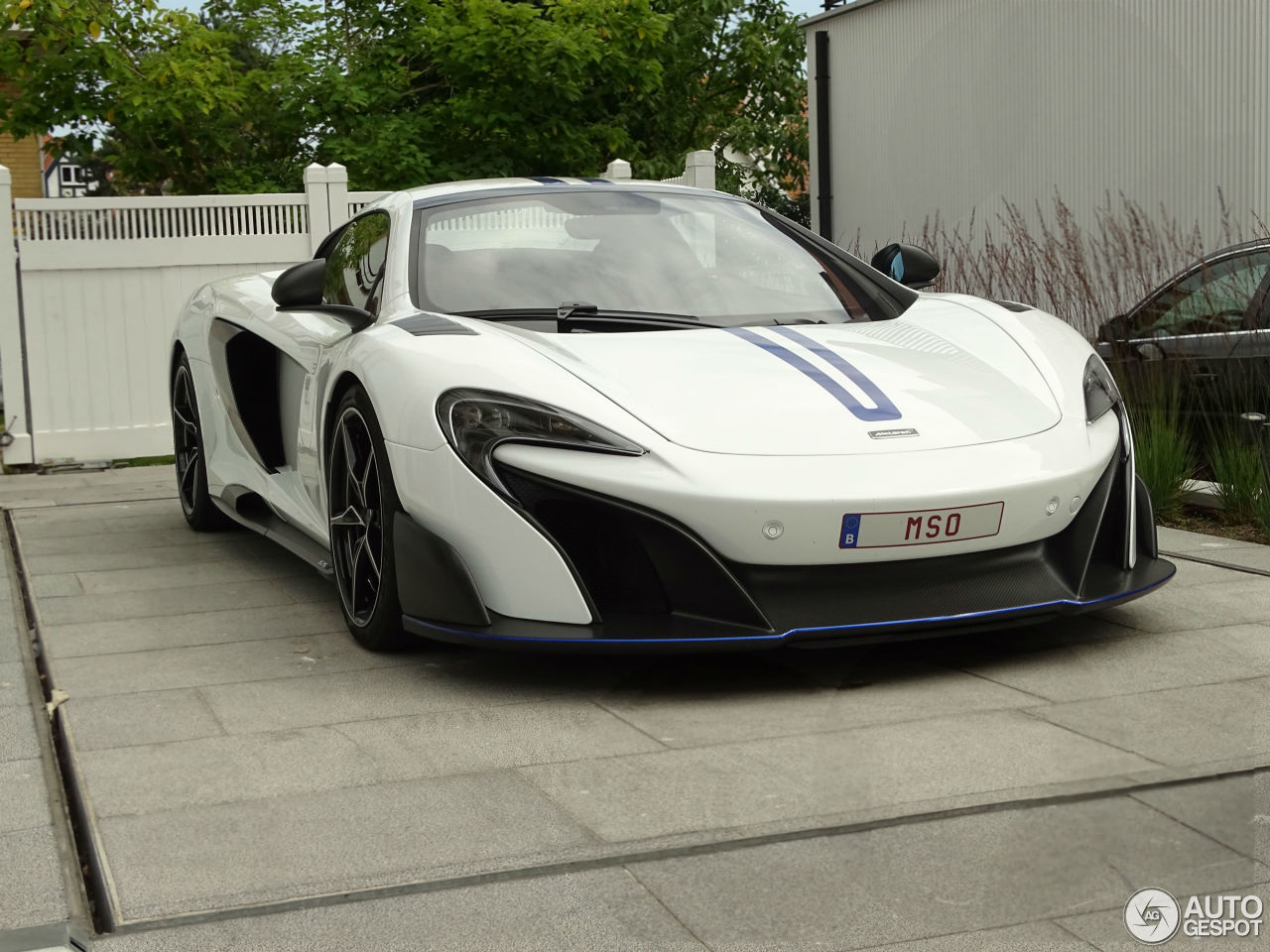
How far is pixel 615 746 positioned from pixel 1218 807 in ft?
4.08

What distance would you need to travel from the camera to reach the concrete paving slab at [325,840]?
2.75m

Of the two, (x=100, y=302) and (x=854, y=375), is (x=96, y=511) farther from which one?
(x=854, y=375)

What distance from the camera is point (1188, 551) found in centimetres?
586

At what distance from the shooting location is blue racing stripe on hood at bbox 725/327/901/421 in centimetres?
407

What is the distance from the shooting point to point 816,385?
416cm

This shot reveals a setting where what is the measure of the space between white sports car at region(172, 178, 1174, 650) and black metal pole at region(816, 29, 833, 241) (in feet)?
44.7

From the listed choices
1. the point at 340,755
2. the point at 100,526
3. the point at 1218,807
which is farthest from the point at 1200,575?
the point at 100,526

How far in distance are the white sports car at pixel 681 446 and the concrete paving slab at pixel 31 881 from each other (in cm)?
123

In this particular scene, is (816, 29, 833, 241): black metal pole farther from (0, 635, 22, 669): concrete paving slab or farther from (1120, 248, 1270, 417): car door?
(0, 635, 22, 669): concrete paving slab

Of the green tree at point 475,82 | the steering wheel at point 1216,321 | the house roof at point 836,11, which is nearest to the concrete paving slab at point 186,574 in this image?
the steering wheel at point 1216,321

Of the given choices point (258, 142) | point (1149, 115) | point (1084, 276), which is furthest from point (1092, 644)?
point (258, 142)

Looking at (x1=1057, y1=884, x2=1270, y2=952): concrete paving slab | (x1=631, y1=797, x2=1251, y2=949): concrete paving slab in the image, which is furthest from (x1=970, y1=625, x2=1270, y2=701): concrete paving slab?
(x1=1057, y1=884, x2=1270, y2=952): concrete paving slab

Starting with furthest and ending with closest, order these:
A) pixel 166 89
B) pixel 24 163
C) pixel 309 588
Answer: pixel 24 163 < pixel 166 89 < pixel 309 588

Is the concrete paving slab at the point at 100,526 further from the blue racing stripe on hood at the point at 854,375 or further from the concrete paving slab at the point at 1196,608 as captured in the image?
the concrete paving slab at the point at 1196,608
